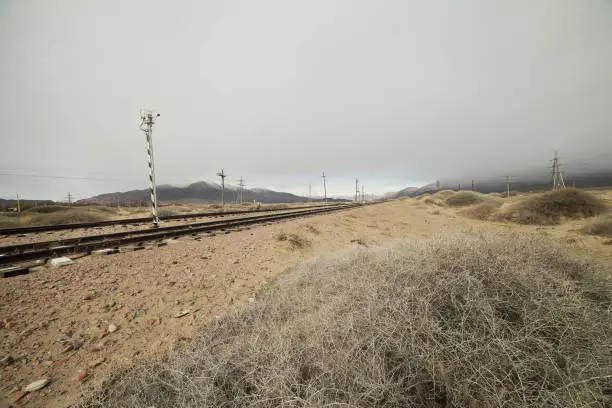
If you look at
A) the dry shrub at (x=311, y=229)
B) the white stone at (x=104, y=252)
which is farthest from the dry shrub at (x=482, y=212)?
the white stone at (x=104, y=252)

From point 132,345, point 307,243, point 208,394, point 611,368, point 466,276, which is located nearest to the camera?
point 611,368

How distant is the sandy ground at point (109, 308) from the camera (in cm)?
254

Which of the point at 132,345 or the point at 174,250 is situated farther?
the point at 174,250

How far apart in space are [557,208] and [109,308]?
939 inches

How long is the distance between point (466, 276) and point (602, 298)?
7.34ft

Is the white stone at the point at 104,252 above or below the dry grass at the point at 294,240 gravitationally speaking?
above

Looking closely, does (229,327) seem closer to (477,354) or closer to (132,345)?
(132,345)

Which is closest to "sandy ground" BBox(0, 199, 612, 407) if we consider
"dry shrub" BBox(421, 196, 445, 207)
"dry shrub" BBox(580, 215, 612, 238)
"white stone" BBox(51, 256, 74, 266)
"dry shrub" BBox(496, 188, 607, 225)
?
"white stone" BBox(51, 256, 74, 266)

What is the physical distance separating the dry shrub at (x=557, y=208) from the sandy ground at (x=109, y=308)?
10384 mm

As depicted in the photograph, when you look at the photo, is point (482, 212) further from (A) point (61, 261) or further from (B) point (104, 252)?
(A) point (61, 261)

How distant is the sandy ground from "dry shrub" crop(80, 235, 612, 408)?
58cm

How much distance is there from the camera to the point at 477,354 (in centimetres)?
188

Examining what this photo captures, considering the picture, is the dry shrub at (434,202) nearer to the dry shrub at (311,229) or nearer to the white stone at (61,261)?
the dry shrub at (311,229)

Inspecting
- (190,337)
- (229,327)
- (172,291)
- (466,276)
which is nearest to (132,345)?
(190,337)
